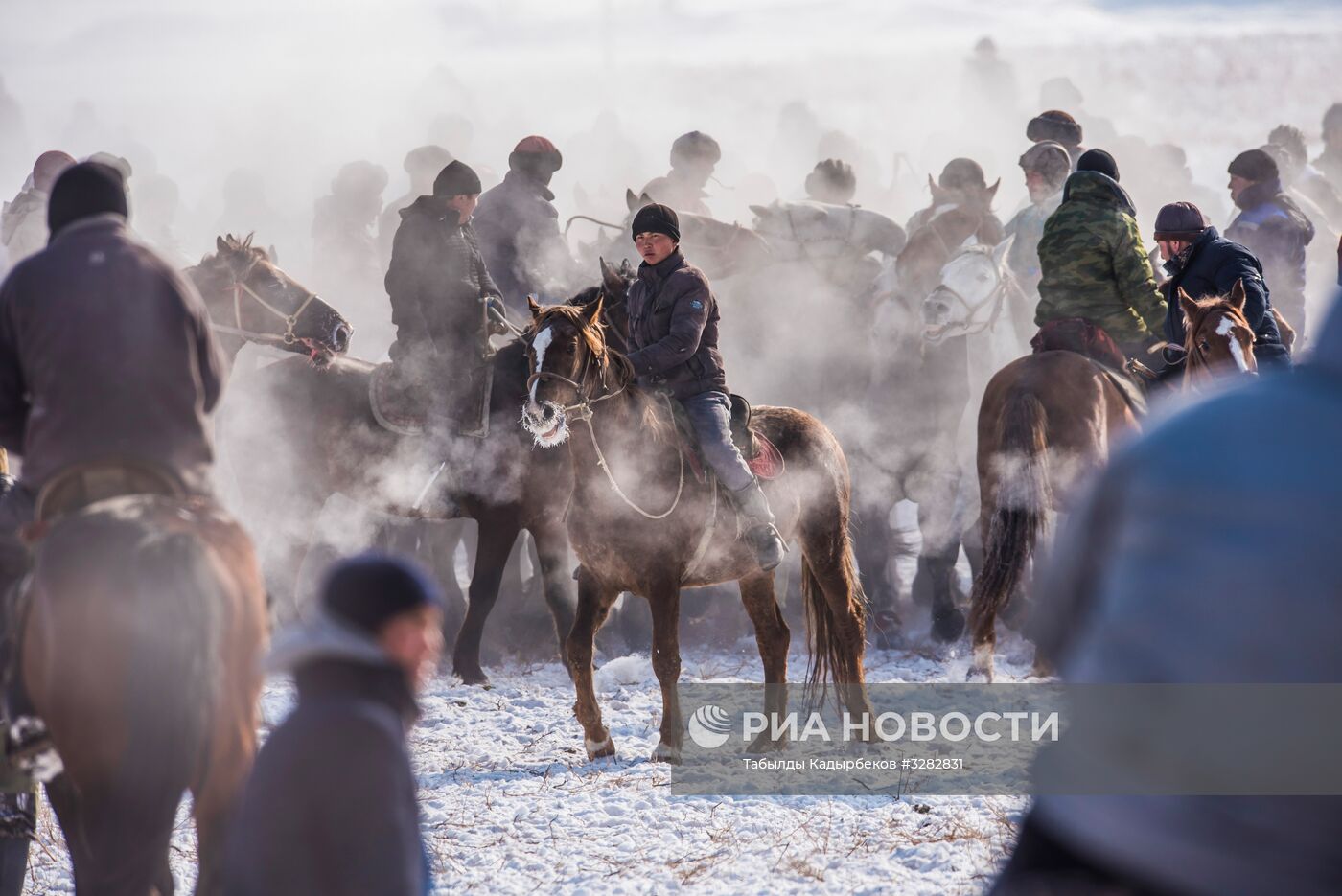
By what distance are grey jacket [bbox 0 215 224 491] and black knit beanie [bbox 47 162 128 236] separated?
11 centimetres

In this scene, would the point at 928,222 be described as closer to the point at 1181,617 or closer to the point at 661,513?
the point at 661,513

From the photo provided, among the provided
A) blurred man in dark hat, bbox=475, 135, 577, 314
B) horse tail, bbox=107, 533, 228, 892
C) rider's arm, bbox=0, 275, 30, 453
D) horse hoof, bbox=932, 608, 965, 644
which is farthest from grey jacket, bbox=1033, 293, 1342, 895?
blurred man in dark hat, bbox=475, 135, 577, 314

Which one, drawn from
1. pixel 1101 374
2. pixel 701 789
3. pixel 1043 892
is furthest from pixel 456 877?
pixel 1101 374

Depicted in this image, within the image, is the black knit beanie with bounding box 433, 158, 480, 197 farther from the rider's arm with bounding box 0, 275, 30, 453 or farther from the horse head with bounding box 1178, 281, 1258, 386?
the rider's arm with bounding box 0, 275, 30, 453

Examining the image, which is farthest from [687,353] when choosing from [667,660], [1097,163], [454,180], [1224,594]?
[1224,594]

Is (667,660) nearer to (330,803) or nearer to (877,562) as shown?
(877,562)

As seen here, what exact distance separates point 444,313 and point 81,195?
225 inches

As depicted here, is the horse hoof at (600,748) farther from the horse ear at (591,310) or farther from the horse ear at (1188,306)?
the horse ear at (1188,306)

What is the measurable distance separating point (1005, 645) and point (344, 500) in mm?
6087

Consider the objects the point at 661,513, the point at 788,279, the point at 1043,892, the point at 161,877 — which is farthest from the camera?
the point at 788,279

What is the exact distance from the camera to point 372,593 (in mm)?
2881

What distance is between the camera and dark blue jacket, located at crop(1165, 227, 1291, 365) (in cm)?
818

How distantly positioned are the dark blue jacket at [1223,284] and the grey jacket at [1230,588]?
695 centimetres

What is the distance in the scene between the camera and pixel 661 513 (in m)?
8.09
